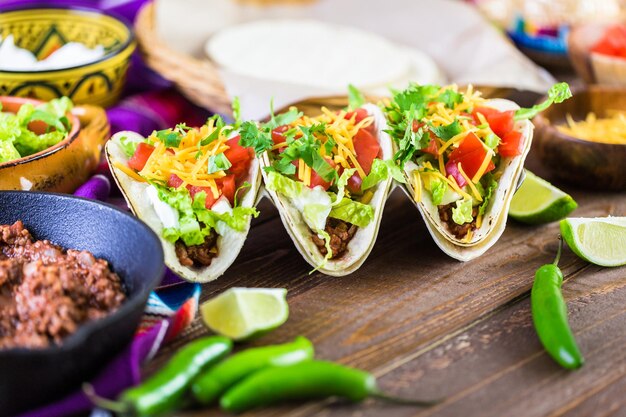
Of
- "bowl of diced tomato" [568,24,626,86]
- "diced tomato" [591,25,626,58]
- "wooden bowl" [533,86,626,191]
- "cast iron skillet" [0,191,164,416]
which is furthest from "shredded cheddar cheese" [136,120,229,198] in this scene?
"diced tomato" [591,25,626,58]

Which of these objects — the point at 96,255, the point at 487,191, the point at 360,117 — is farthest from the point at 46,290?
the point at 487,191

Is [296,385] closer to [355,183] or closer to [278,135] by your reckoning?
[355,183]

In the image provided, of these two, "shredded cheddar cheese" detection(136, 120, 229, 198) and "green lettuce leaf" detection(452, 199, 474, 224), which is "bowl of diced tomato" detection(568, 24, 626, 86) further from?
"shredded cheddar cheese" detection(136, 120, 229, 198)

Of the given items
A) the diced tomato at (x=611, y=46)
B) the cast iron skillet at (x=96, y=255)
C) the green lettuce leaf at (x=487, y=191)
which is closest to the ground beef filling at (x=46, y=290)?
the cast iron skillet at (x=96, y=255)

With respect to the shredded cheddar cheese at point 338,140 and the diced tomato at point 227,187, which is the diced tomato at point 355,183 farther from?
the diced tomato at point 227,187

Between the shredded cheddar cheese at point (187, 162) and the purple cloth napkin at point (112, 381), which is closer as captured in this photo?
the purple cloth napkin at point (112, 381)

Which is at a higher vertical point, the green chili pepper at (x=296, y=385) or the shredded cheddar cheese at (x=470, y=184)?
the shredded cheddar cheese at (x=470, y=184)
